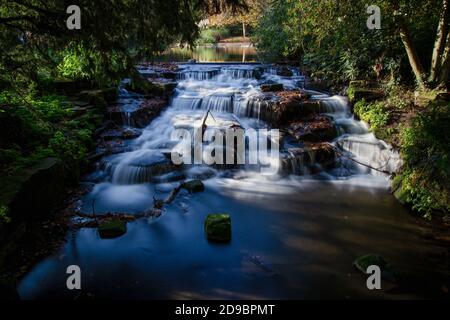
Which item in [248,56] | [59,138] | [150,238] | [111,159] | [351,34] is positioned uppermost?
[248,56]

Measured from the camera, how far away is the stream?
603 cm

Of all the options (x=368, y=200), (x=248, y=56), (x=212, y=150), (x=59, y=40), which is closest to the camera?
(x=59, y=40)

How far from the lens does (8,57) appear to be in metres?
5.72

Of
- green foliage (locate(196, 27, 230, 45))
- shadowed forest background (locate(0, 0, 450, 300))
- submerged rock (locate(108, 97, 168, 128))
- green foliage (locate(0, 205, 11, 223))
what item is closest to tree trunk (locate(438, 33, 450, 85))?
shadowed forest background (locate(0, 0, 450, 300))

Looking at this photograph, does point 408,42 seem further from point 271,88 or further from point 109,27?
point 109,27

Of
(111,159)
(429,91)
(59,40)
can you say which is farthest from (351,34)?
(59,40)

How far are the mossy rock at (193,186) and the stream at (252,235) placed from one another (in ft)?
0.63

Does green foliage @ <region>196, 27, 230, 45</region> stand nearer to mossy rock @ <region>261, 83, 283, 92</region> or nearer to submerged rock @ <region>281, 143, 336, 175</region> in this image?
mossy rock @ <region>261, 83, 283, 92</region>

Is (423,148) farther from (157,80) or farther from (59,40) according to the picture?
(157,80)

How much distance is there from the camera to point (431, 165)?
7035mm

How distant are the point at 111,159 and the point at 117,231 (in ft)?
12.2

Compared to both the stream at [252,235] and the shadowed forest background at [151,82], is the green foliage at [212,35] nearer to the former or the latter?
the shadowed forest background at [151,82]

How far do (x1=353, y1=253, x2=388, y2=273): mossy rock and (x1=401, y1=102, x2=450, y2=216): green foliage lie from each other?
1.90 metres

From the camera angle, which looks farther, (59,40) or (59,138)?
(59,138)
